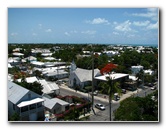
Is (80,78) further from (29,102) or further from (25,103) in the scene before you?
(25,103)

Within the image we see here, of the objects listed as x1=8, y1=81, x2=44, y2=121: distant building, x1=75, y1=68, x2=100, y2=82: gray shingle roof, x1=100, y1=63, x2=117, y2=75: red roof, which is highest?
x1=100, y1=63, x2=117, y2=75: red roof

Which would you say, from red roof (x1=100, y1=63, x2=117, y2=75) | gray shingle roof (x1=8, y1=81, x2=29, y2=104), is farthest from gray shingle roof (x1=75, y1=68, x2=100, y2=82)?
gray shingle roof (x1=8, y1=81, x2=29, y2=104)

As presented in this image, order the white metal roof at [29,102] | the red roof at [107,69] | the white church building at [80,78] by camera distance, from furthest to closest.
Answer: the red roof at [107,69] < the white church building at [80,78] < the white metal roof at [29,102]

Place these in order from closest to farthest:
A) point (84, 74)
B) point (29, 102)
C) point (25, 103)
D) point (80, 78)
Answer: point (25, 103) < point (29, 102) < point (80, 78) < point (84, 74)

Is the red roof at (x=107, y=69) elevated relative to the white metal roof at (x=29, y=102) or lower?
elevated

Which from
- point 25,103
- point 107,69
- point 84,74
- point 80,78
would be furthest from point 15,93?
point 107,69

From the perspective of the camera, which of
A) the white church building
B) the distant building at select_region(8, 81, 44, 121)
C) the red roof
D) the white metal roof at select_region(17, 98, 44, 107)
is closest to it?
the distant building at select_region(8, 81, 44, 121)

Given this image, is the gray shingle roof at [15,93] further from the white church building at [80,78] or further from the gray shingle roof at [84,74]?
the gray shingle roof at [84,74]

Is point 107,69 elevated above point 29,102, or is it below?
above

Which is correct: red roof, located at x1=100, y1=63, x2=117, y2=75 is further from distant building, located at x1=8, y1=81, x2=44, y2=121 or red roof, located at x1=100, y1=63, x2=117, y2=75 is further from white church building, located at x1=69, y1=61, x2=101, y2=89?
distant building, located at x1=8, y1=81, x2=44, y2=121

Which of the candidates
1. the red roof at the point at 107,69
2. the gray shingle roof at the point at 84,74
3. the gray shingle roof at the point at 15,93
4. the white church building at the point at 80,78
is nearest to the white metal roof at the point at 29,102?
the gray shingle roof at the point at 15,93

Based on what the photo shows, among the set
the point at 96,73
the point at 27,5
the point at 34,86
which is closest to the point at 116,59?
the point at 96,73
